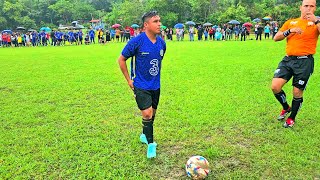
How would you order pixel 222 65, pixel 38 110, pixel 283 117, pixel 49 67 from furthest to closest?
pixel 49 67 < pixel 222 65 < pixel 38 110 < pixel 283 117

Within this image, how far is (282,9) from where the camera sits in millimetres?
47156

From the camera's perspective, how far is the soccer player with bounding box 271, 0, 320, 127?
506 centimetres

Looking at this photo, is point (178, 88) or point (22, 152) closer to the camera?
point (22, 152)

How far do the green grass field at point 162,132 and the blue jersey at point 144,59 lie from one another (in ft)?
3.40

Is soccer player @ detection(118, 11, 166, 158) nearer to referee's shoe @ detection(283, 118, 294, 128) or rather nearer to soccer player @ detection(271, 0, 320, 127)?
soccer player @ detection(271, 0, 320, 127)

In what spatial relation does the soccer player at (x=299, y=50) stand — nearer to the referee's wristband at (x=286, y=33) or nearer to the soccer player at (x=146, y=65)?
the referee's wristband at (x=286, y=33)

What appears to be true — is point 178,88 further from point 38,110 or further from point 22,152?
point 22,152

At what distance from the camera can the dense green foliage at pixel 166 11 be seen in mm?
50375

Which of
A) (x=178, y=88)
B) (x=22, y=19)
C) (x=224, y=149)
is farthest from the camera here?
(x=22, y=19)

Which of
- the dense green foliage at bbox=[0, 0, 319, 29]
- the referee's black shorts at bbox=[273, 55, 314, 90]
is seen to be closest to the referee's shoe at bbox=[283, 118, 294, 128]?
the referee's black shorts at bbox=[273, 55, 314, 90]

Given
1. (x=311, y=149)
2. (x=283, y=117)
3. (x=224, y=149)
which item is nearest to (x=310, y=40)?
(x=283, y=117)

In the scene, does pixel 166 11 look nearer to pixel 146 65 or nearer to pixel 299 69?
pixel 299 69

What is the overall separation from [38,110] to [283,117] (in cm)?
515

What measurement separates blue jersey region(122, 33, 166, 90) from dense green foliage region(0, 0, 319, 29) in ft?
151
